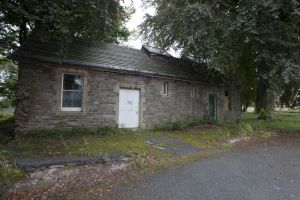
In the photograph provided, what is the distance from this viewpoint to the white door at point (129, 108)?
40.8 ft

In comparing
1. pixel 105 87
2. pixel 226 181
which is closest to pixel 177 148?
pixel 226 181

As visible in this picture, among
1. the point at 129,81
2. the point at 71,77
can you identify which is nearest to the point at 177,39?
the point at 129,81

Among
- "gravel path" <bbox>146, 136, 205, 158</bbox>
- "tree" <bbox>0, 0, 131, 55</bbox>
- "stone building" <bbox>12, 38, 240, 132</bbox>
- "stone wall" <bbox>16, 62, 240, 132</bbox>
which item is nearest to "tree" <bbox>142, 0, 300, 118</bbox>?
"stone building" <bbox>12, 38, 240, 132</bbox>

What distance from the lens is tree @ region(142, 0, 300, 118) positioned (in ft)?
37.1

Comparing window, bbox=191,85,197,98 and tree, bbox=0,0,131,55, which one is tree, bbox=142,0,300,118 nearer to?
window, bbox=191,85,197,98

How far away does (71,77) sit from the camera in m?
11.0

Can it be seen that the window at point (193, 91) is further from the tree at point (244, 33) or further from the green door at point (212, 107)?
the tree at point (244, 33)

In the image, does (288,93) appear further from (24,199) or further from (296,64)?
(24,199)

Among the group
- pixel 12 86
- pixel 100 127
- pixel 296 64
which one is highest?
pixel 296 64

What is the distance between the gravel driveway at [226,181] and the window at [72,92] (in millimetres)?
6381

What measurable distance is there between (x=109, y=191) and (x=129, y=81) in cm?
836

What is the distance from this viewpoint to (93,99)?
1140cm

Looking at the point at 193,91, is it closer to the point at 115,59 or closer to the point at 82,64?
the point at 115,59

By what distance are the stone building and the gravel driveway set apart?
5.86 meters
